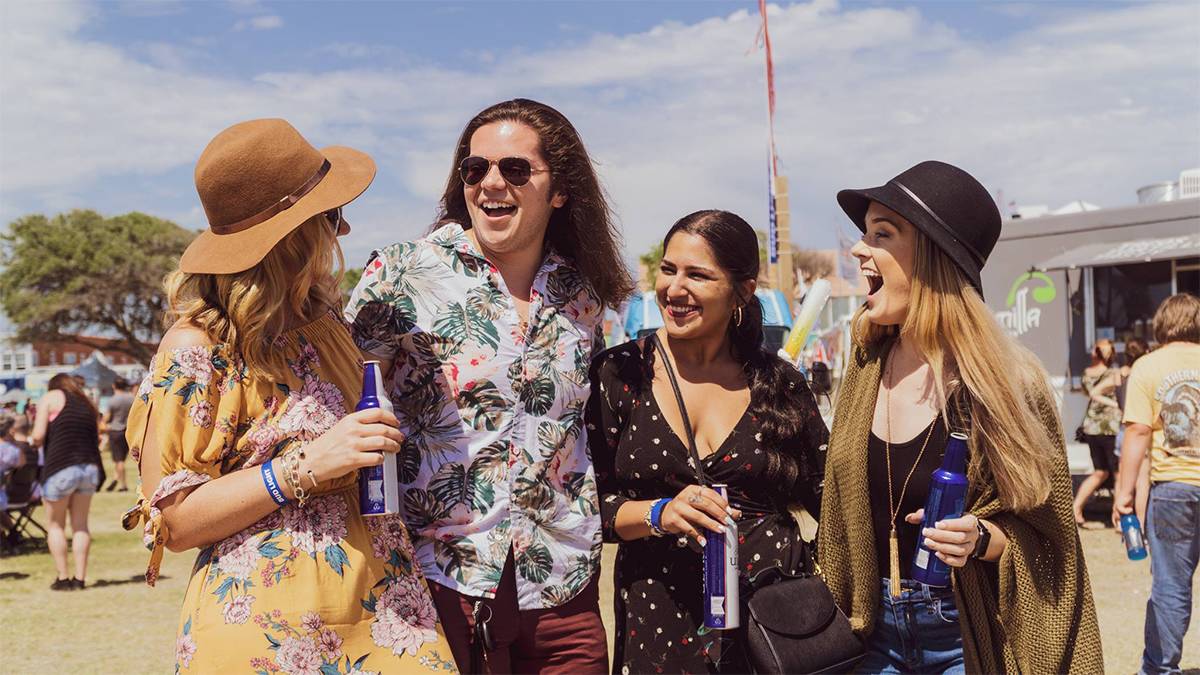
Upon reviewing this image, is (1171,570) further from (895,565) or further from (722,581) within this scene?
(722,581)

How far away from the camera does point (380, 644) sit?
229 cm

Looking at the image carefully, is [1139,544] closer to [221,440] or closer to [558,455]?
[558,455]

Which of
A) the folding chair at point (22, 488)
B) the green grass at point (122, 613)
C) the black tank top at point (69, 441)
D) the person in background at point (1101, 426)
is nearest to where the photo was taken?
the green grass at point (122, 613)

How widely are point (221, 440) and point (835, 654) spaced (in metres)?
1.65

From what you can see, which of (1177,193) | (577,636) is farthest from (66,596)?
(1177,193)

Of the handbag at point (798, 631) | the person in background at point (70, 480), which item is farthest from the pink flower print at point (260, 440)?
the person in background at point (70, 480)

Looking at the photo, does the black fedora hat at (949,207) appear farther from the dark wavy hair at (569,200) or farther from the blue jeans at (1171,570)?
the blue jeans at (1171,570)

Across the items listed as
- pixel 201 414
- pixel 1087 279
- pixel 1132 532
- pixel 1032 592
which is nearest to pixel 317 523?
pixel 201 414

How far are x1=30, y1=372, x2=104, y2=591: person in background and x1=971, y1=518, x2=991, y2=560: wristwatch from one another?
9215mm

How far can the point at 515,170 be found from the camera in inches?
116

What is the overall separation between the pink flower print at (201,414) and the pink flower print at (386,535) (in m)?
0.44

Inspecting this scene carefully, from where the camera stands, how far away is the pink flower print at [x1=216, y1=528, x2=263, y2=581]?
218cm

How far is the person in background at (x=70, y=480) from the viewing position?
31.6 ft

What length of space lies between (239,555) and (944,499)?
164cm
